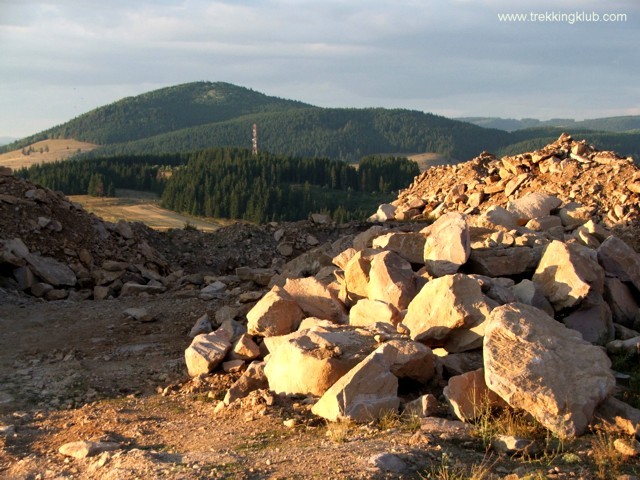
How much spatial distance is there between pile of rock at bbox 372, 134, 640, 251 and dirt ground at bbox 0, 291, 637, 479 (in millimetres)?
10245

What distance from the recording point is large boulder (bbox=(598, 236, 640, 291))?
10250 mm

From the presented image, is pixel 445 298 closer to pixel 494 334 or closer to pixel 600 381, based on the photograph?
pixel 494 334

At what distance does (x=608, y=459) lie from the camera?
19.2 feet

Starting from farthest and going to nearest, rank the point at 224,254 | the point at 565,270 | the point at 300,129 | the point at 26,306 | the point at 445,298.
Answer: the point at 300,129, the point at 224,254, the point at 26,306, the point at 565,270, the point at 445,298

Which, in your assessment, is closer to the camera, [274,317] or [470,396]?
[470,396]

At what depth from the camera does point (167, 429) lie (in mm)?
7188

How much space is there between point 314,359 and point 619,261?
5363 mm

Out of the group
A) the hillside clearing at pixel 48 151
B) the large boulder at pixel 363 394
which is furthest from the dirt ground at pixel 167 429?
the hillside clearing at pixel 48 151

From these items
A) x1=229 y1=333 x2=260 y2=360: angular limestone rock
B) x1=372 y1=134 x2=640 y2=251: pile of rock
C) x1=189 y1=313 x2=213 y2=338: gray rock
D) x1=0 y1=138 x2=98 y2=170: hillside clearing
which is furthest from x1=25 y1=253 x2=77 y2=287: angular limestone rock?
x1=0 y1=138 x2=98 y2=170: hillside clearing

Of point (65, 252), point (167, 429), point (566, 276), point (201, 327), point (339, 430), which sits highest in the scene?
point (566, 276)

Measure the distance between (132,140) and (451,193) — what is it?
6601 inches

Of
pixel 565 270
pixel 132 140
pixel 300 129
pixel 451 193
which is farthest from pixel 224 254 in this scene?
pixel 132 140

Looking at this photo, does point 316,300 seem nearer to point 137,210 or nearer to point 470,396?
point 470,396

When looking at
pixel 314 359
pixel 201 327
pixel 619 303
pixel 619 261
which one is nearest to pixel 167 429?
pixel 314 359
